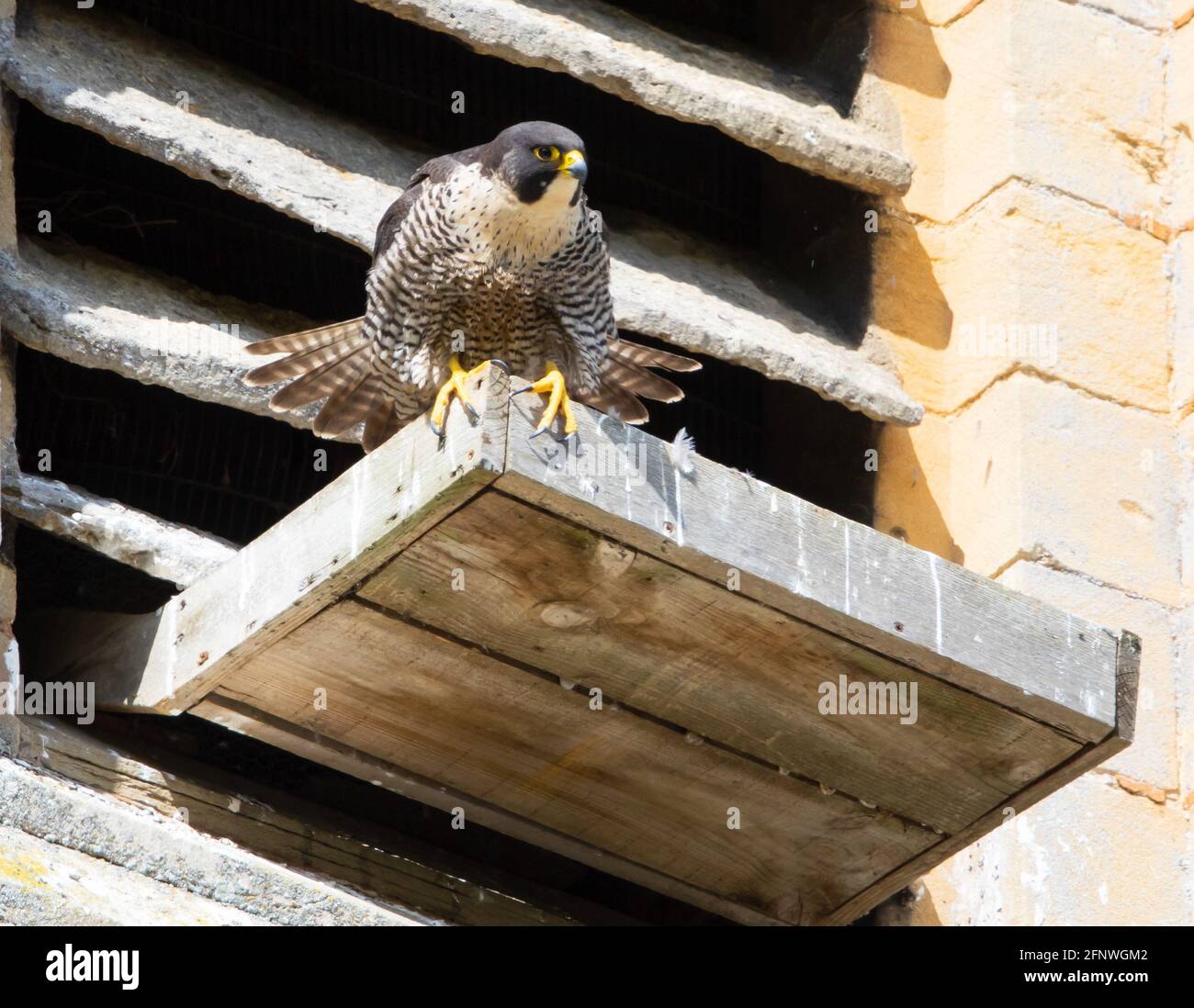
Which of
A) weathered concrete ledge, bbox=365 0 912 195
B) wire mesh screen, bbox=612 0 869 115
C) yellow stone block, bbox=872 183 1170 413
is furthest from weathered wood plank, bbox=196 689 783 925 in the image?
wire mesh screen, bbox=612 0 869 115

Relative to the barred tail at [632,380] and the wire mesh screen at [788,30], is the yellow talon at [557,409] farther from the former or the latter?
the wire mesh screen at [788,30]

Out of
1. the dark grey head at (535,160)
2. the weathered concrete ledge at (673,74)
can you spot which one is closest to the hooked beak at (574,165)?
the dark grey head at (535,160)

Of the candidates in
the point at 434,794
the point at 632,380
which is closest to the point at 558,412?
the point at 434,794

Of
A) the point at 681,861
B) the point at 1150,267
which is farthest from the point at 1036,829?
the point at 1150,267

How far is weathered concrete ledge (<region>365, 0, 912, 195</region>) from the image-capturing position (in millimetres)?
5191

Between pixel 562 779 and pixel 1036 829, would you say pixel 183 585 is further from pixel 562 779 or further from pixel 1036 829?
pixel 1036 829

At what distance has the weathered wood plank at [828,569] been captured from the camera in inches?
140

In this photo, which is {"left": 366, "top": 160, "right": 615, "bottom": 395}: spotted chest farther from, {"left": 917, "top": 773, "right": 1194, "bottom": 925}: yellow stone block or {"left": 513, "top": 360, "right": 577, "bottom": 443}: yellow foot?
{"left": 917, "top": 773, "right": 1194, "bottom": 925}: yellow stone block

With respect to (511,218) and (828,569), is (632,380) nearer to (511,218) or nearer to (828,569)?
(511,218)

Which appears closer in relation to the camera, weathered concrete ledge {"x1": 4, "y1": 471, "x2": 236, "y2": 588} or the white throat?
weathered concrete ledge {"x1": 4, "y1": 471, "x2": 236, "y2": 588}

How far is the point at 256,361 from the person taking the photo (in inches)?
191

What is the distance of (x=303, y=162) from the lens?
5.09 meters

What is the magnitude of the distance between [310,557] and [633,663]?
0.58 metres

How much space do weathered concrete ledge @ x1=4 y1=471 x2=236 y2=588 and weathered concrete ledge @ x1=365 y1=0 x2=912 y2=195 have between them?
4.42 ft
